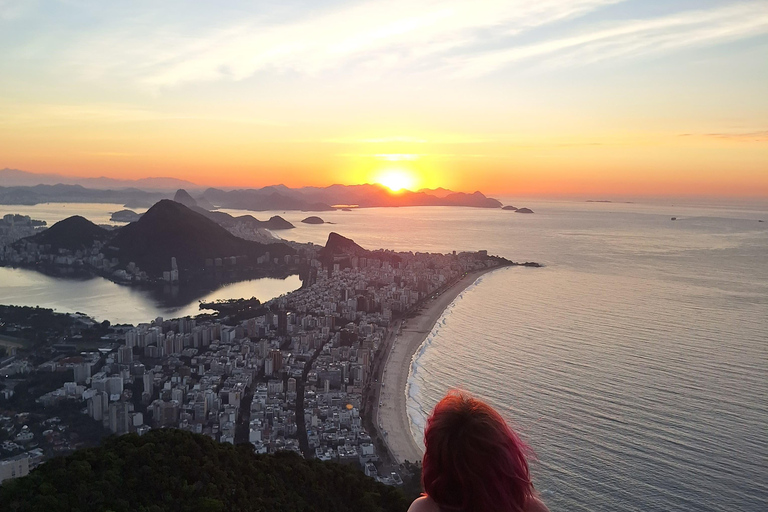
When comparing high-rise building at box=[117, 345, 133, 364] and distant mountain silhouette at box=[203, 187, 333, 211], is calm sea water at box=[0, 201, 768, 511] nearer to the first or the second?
high-rise building at box=[117, 345, 133, 364]

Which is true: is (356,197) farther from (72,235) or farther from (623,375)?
(623,375)

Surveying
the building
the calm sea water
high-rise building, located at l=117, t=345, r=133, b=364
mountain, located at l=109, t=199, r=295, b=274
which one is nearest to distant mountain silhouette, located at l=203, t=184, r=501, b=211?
mountain, located at l=109, t=199, r=295, b=274

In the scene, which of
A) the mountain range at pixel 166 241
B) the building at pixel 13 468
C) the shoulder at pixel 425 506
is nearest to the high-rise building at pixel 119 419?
the building at pixel 13 468

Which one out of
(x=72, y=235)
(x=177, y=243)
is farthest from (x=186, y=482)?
(x=72, y=235)

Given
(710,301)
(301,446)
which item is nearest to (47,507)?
(301,446)

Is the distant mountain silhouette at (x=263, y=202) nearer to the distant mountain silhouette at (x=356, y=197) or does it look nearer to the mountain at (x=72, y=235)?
the distant mountain silhouette at (x=356, y=197)
